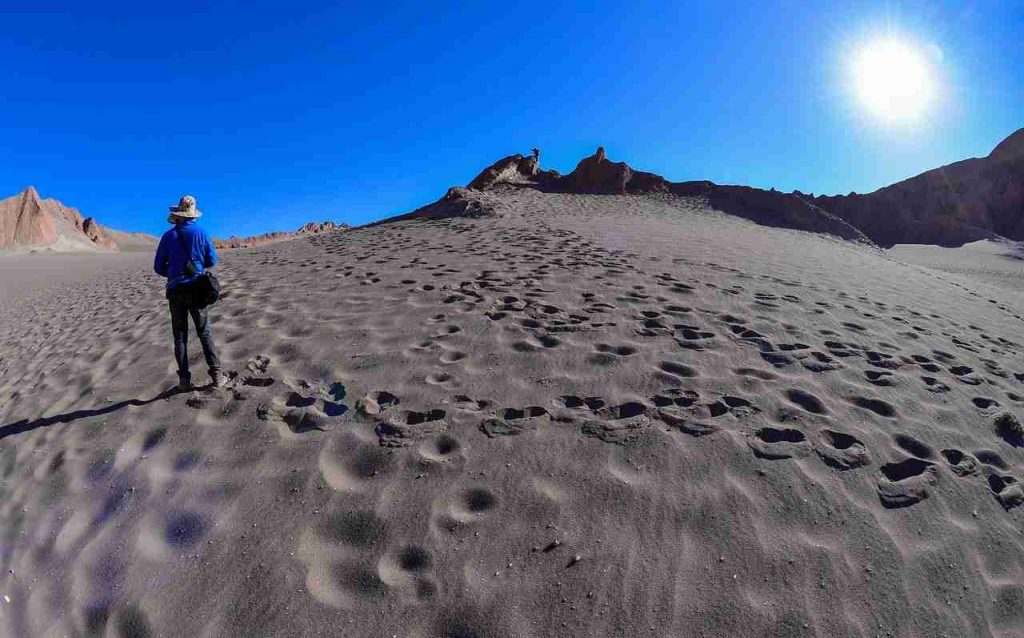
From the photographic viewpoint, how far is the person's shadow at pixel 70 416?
375cm

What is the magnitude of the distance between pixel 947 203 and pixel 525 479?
175 feet

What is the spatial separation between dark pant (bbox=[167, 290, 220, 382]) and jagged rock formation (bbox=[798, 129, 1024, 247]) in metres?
46.6

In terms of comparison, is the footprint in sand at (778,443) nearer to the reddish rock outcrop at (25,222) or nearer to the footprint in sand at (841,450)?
the footprint in sand at (841,450)

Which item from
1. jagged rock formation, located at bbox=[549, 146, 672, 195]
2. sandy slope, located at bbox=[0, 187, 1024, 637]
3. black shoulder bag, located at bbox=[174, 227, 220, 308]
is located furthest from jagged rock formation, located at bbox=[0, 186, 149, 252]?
black shoulder bag, located at bbox=[174, 227, 220, 308]

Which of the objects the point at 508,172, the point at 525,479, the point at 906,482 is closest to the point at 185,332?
the point at 525,479

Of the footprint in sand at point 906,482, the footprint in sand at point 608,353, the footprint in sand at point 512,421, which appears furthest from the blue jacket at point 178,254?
the footprint in sand at point 906,482

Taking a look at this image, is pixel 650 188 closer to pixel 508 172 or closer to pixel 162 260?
pixel 508 172

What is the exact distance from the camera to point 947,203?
42.0 metres

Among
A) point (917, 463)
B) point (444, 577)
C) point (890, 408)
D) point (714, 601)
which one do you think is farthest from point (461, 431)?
point (890, 408)

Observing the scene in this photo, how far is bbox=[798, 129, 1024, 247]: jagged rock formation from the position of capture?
39.9 meters

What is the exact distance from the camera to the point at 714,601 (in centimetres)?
199

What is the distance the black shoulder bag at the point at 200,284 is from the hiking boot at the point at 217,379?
1.76 feet

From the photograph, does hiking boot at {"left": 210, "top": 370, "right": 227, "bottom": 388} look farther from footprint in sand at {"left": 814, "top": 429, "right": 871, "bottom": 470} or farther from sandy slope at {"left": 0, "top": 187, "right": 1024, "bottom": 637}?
footprint in sand at {"left": 814, "top": 429, "right": 871, "bottom": 470}

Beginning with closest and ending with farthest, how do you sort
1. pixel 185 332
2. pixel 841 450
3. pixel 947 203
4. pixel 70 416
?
pixel 841 450
pixel 70 416
pixel 185 332
pixel 947 203
